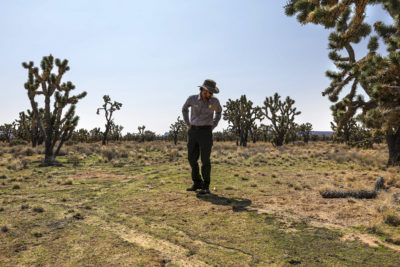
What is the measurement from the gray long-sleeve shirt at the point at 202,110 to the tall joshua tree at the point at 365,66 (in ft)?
16.5

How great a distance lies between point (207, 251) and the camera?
2359mm

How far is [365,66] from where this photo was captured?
26.7ft

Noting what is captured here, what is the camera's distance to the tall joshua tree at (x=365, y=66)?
707 cm

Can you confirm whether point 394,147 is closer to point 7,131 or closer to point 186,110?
point 186,110

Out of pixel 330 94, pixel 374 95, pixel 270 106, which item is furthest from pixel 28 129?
pixel 374 95

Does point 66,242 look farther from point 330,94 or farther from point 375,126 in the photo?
point 330,94

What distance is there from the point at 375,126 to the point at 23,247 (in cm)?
1014

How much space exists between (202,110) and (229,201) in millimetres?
1772

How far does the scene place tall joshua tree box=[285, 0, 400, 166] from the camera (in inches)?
279

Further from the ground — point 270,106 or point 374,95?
point 270,106

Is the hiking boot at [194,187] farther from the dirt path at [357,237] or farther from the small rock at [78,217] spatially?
the dirt path at [357,237]

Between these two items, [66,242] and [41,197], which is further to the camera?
[41,197]

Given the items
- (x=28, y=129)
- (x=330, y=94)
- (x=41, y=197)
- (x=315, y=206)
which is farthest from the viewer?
(x=28, y=129)

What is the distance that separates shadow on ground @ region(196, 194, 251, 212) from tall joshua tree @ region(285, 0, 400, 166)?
18.4 feet
